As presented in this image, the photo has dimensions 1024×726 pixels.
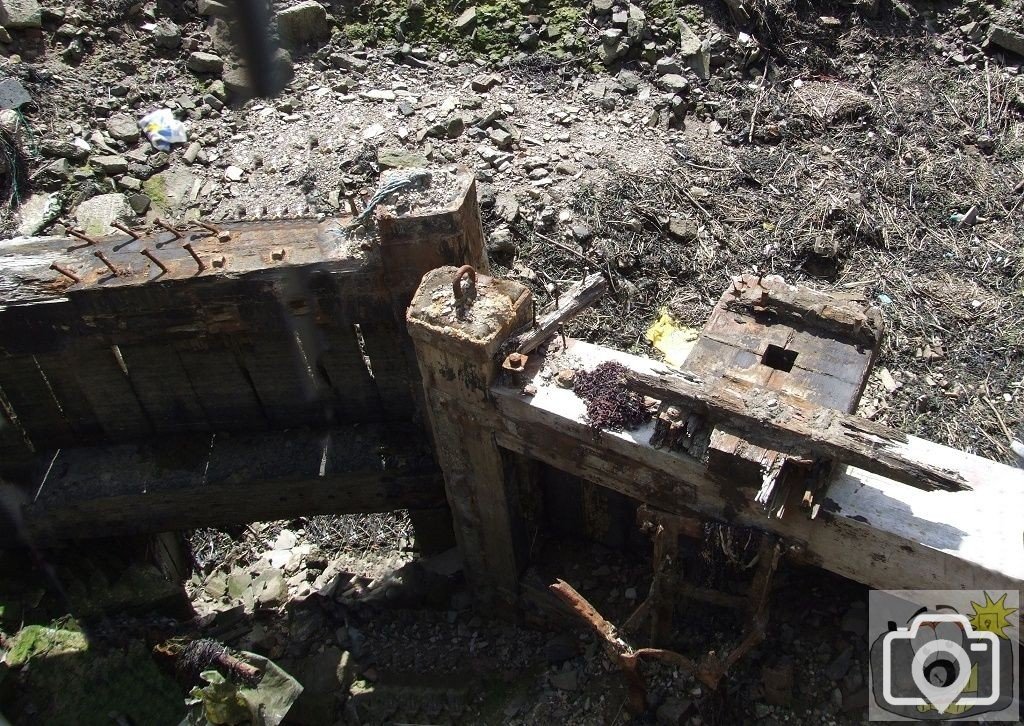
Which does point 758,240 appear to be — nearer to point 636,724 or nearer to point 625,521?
point 625,521

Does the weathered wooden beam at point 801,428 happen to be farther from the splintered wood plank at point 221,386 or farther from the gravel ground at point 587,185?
the splintered wood plank at point 221,386

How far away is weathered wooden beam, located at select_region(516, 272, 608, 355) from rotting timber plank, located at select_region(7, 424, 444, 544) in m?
1.19

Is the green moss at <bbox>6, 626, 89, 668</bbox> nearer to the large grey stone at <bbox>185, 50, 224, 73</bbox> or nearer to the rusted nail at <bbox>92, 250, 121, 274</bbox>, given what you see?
the rusted nail at <bbox>92, 250, 121, 274</bbox>

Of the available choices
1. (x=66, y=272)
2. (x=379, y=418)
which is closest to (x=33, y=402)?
(x=66, y=272)

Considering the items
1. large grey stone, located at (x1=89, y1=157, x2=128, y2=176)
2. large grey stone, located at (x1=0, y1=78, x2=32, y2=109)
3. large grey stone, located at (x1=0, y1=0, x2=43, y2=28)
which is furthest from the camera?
large grey stone, located at (x1=0, y1=0, x2=43, y2=28)

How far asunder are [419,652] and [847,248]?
13.9 feet

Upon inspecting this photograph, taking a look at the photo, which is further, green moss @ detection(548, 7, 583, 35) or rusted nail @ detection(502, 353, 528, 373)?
green moss @ detection(548, 7, 583, 35)

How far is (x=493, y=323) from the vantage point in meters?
3.32

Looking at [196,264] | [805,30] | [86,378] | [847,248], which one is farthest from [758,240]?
[86,378]

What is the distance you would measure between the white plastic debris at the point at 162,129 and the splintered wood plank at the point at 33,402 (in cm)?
344

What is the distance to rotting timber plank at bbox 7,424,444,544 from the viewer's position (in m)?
4.32

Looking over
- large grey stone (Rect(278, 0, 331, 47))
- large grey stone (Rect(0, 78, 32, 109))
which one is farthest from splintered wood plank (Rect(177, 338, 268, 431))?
large grey stone (Rect(278, 0, 331, 47))

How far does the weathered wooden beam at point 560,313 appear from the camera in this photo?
11.2ft

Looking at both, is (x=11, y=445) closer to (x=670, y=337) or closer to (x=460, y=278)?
(x=460, y=278)
